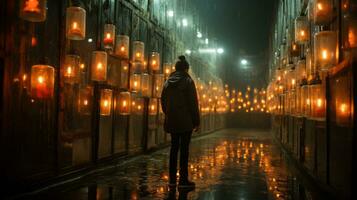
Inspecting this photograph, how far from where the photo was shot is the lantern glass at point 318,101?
780cm

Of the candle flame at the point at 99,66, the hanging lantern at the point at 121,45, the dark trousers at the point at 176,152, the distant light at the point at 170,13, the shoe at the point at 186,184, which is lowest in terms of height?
the shoe at the point at 186,184

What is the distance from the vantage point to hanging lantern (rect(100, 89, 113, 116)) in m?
10.9

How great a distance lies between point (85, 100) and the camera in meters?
10.1

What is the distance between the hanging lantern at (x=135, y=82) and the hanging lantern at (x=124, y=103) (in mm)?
884

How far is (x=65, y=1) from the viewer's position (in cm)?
884

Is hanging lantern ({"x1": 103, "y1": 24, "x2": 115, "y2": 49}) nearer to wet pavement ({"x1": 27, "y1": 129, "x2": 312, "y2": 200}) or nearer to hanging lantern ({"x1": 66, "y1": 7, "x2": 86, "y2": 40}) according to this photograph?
hanging lantern ({"x1": 66, "y1": 7, "x2": 86, "y2": 40})

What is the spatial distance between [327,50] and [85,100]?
5667 mm

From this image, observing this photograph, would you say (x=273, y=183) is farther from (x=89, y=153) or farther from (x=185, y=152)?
(x=89, y=153)

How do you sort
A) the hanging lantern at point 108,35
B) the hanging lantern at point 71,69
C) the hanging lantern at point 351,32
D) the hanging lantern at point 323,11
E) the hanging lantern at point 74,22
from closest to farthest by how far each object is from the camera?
the hanging lantern at point 351,32
the hanging lantern at point 323,11
the hanging lantern at point 74,22
the hanging lantern at point 71,69
the hanging lantern at point 108,35

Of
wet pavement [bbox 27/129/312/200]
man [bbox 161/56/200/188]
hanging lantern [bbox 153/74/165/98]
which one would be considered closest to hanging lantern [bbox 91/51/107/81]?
wet pavement [bbox 27/129/312/200]

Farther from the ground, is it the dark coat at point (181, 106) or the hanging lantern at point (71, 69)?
the hanging lantern at point (71, 69)

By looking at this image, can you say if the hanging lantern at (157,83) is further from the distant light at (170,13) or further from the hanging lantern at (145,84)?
the distant light at (170,13)

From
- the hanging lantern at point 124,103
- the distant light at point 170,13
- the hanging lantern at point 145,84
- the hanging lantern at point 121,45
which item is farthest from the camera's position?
the distant light at point 170,13

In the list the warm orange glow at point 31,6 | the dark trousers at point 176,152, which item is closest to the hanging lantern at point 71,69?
the warm orange glow at point 31,6
